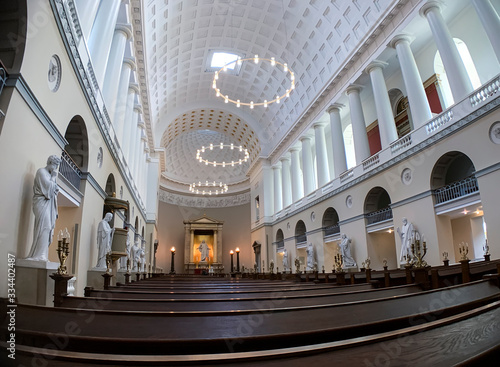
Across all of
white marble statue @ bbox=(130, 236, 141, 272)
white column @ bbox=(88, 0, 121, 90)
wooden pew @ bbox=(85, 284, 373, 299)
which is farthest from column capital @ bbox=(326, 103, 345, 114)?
wooden pew @ bbox=(85, 284, 373, 299)

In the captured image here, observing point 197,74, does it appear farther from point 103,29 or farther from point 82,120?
point 82,120

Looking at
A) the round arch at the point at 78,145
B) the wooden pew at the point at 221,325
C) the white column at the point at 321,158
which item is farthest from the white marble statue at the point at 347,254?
the wooden pew at the point at 221,325

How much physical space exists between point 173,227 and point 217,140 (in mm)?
9370

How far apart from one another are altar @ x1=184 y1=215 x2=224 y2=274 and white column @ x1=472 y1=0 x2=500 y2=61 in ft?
74.6

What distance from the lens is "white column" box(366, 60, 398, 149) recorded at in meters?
12.6

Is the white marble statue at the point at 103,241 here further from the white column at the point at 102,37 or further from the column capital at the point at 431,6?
the column capital at the point at 431,6

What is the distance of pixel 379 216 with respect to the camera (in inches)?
515

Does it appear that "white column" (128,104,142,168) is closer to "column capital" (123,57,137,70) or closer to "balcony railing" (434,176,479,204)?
"column capital" (123,57,137,70)

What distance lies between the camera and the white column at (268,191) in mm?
24842

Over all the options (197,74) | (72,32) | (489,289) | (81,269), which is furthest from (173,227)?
(489,289)

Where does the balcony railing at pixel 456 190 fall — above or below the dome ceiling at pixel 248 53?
below

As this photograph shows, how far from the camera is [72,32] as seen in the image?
6.18m

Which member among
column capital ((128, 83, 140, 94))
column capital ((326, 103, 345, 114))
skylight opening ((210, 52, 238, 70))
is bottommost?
column capital ((326, 103, 345, 114))

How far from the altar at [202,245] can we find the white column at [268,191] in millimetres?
5351
